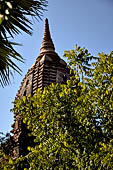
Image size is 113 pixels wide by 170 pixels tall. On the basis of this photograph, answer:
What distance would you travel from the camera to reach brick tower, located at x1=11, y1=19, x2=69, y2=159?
24.7 meters

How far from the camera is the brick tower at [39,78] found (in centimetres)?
2469

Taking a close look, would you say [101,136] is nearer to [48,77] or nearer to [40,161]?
[40,161]

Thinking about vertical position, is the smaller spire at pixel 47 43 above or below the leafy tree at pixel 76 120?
above

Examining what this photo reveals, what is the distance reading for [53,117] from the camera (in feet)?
20.7

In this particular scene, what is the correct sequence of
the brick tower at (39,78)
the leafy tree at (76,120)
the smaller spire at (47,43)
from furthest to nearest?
the smaller spire at (47,43)
the brick tower at (39,78)
the leafy tree at (76,120)

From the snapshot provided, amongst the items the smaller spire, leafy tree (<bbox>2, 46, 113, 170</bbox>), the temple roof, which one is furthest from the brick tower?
leafy tree (<bbox>2, 46, 113, 170</bbox>)

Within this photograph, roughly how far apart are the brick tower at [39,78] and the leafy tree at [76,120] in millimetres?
17374

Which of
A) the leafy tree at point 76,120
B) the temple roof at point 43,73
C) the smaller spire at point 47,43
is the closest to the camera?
the leafy tree at point 76,120

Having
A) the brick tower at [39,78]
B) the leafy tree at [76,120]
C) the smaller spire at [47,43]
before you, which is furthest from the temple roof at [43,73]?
the leafy tree at [76,120]

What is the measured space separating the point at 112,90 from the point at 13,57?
3096mm

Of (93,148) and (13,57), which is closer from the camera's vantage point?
(13,57)

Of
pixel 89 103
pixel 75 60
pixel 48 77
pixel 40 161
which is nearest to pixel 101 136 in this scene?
pixel 89 103

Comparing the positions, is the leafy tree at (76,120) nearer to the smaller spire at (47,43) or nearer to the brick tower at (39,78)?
the brick tower at (39,78)

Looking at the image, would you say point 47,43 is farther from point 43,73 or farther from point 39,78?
point 39,78
